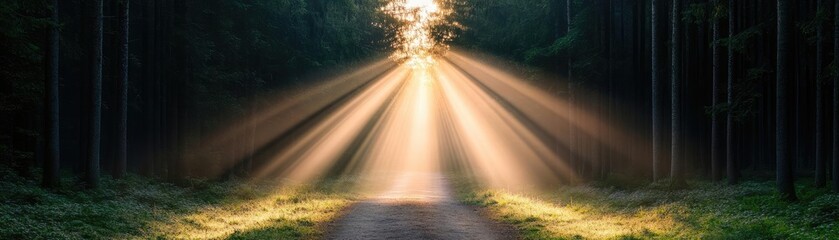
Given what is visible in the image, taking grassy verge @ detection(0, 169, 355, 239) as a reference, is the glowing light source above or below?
above

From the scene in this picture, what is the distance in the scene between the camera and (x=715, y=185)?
24391mm

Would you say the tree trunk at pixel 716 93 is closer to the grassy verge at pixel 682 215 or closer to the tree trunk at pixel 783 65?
the grassy verge at pixel 682 215

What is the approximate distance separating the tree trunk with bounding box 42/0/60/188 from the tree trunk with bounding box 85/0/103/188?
100cm

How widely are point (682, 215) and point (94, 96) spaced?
1759cm

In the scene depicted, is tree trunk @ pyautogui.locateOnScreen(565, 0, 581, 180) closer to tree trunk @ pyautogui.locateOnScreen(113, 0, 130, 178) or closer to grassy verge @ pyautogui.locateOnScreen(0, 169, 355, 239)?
grassy verge @ pyautogui.locateOnScreen(0, 169, 355, 239)

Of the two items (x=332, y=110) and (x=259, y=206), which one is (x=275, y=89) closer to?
(x=332, y=110)

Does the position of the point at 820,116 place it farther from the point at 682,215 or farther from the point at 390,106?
the point at 390,106

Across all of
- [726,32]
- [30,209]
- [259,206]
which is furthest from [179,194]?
[726,32]

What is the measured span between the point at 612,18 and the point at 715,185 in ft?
32.1

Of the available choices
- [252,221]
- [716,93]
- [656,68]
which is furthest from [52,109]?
[716,93]

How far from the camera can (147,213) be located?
707 inches

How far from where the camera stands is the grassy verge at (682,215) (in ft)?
46.7

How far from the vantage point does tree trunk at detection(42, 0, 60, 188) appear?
19922mm

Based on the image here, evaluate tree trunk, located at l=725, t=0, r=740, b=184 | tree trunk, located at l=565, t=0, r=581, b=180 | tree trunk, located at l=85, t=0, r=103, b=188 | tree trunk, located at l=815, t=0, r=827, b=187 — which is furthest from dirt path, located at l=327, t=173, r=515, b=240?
tree trunk, located at l=565, t=0, r=581, b=180
